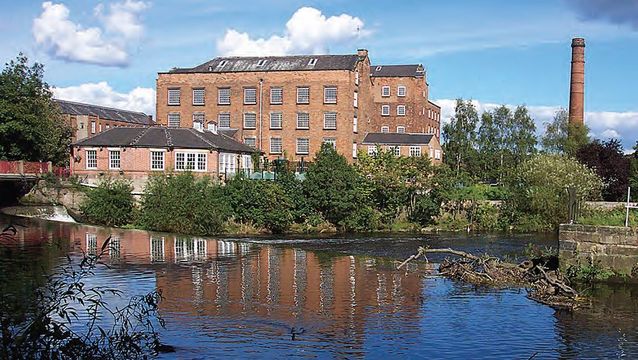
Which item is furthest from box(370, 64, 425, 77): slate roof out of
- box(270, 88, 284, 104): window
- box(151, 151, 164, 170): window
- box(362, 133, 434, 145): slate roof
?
box(151, 151, 164, 170): window

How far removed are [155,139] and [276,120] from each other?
51.0 ft

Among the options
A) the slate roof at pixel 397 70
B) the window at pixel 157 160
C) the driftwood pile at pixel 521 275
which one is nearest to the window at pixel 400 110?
the slate roof at pixel 397 70

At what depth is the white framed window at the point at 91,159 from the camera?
4928 centimetres

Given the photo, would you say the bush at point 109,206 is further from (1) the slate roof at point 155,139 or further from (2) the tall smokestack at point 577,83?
(2) the tall smokestack at point 577,83

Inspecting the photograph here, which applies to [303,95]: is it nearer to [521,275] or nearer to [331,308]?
[521,275]

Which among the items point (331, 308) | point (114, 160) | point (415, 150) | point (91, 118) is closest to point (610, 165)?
point (415, 150)

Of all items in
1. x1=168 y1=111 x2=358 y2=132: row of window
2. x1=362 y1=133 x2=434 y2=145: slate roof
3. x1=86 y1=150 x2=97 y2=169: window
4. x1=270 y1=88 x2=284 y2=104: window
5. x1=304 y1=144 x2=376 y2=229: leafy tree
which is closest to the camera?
x1=304 y1=144 x2=376 y2=229: leafy tree

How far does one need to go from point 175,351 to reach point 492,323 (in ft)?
26.5

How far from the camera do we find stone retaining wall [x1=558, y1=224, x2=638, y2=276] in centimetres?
2192

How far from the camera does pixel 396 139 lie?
66.0 metres

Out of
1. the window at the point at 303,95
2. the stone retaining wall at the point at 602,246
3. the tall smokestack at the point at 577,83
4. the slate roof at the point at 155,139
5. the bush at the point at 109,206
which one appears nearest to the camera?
the stone retaining wall at the point at 602,246

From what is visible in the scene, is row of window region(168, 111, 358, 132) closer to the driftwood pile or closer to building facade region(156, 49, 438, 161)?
building facade region(156, 49, 438, 161)

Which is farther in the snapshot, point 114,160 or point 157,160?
point 114,160

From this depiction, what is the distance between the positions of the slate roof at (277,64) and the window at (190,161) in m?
16.3
